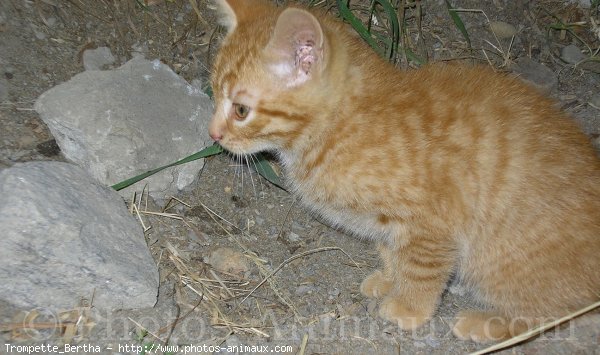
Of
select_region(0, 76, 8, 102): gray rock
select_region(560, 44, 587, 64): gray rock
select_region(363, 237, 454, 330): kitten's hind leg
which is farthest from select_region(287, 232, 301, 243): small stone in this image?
select_region(560, 44, 587, 64): gray rock

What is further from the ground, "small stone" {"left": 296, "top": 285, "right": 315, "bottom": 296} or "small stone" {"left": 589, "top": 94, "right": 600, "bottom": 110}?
"small stone" {"left": 589, "top": 94, "right": 600, "bottom": 110}

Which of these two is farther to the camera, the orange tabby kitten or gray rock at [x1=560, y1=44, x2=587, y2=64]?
gray rock at [x1=560, y1=44, x2=587, y2=64]

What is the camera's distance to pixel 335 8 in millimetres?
3441

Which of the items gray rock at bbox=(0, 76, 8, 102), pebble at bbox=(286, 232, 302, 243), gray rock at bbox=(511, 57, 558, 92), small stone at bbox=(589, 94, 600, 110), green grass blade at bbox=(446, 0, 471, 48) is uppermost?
green grass blade at bbox=(446, 0, 471, 48)

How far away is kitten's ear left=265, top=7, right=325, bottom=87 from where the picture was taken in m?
1.80

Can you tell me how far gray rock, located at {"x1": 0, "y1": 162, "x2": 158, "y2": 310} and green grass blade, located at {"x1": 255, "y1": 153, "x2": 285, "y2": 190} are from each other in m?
0.71

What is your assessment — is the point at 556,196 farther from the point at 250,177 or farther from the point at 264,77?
→ the point at 250,177

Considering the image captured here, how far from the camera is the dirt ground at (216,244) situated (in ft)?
7.00

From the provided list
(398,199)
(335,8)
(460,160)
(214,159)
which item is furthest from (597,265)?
(335,8)

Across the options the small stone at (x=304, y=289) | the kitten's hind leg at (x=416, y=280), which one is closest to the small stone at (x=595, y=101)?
the kitten's hind leg at (x=416, y=280)

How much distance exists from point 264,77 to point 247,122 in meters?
0.17

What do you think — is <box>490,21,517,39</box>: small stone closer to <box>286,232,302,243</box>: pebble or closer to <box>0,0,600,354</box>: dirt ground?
<box>0,0,600,354</box>: dirt ground

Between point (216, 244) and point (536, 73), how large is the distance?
2.21 metres

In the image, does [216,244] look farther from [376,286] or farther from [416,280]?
[416,280]
